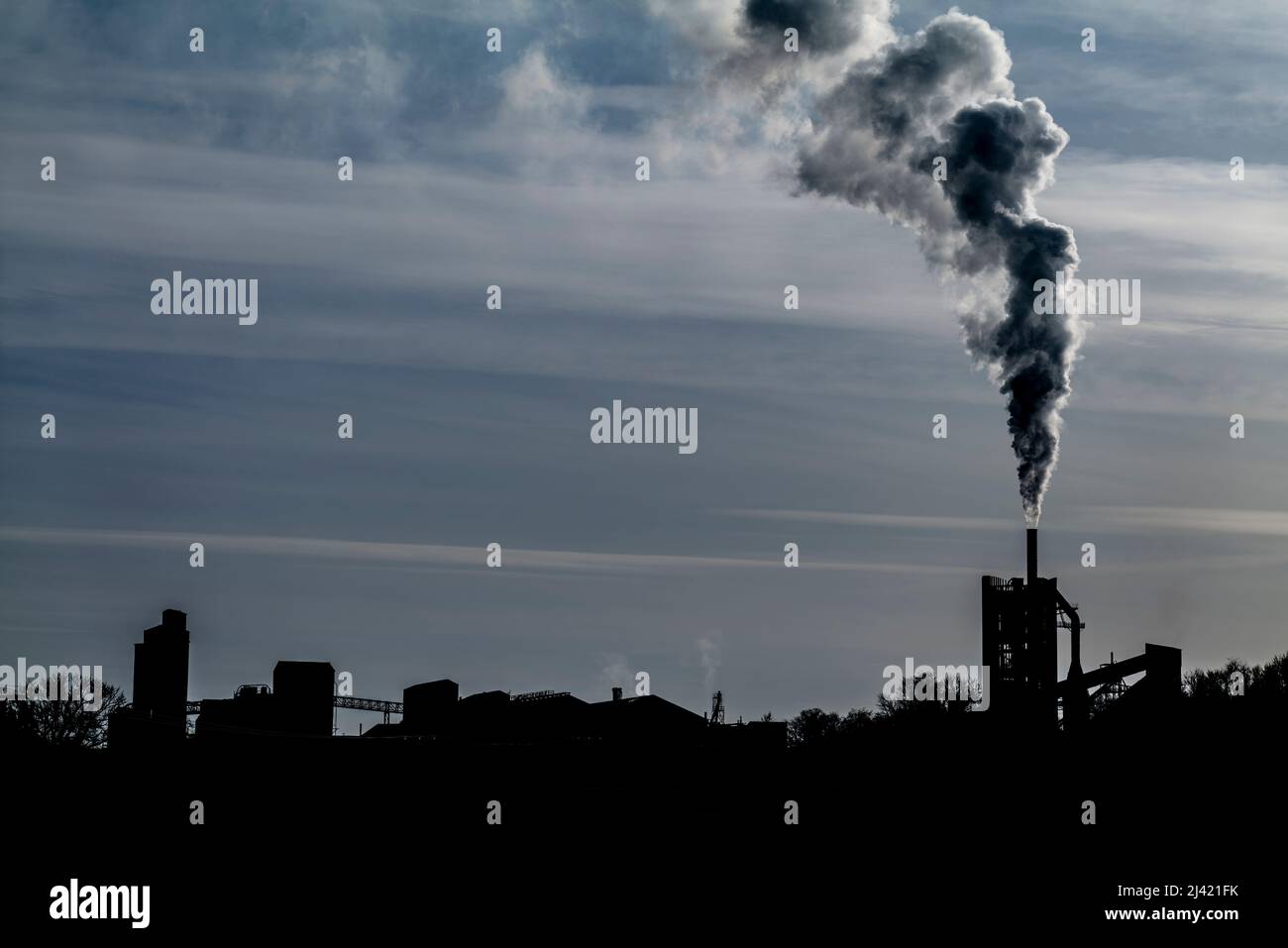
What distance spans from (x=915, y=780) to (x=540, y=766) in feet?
45.8

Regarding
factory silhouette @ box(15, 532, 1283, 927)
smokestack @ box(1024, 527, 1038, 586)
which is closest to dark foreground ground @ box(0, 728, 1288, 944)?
factory silhouette @ box(15, 532, 1283, 927)

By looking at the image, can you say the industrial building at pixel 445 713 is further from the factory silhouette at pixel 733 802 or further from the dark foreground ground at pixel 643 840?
the dark foreground ground at pixel 643 840

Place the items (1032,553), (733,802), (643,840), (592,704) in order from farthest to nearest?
(592,704), (1032,553), (733,802), (643,840)

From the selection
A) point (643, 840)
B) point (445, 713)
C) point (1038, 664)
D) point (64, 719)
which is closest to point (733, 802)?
point (643, 840)

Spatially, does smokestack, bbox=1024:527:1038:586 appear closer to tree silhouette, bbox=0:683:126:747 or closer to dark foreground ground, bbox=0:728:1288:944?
dark foreground ground, bbox=0:728:1288:944

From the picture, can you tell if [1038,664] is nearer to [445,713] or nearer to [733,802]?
[733,802]

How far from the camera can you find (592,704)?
3167 inches

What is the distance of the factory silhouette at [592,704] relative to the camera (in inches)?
2566

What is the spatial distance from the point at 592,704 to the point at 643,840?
21.4m

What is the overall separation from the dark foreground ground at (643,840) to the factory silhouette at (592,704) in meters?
2.53

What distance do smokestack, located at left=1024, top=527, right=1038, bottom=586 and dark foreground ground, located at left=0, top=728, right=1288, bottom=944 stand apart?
605 cm
